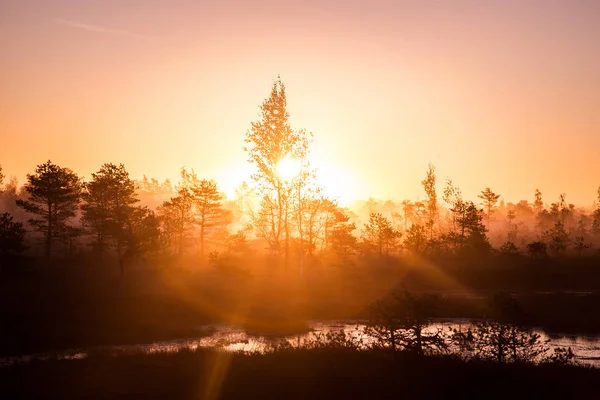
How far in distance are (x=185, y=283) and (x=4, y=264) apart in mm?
18323

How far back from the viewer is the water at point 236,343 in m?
23.6

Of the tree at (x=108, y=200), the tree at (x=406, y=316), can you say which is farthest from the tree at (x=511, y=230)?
the tree at (x=406, y=316)

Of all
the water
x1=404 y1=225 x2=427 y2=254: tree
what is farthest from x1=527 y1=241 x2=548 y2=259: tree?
the water

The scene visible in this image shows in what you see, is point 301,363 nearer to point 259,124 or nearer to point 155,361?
point 155,361

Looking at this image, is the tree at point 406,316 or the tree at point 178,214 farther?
the tree at point 178,214

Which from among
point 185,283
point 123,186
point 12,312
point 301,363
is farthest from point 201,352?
point 123,186

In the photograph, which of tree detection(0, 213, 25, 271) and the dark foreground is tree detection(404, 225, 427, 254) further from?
the dark foreground

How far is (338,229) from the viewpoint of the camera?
65625mm

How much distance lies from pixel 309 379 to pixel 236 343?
13.9 m

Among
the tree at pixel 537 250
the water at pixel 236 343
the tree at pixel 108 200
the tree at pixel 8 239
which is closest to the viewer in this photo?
the water at pixel 236 343

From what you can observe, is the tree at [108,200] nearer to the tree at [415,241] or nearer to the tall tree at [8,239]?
the tall tree at [8,239]

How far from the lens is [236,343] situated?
90.7 feet

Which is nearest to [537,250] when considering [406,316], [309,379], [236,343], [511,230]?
[236,343]

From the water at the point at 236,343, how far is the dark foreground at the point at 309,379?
535 cm
